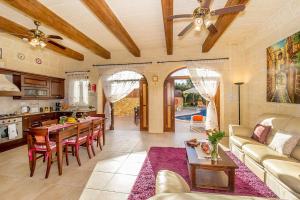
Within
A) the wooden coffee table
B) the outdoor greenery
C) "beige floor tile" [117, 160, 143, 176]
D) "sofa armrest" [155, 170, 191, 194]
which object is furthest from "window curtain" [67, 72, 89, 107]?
the outdoor greenery

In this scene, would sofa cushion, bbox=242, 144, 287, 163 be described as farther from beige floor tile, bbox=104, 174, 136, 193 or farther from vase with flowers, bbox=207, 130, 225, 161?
beige floor tile, bbox=104, 174, 136, 193

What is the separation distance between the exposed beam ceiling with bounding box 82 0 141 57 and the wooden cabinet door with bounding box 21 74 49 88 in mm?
3313

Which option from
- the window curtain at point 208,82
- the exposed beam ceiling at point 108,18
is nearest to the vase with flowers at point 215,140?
the exposed beam ceiling at point 108,18

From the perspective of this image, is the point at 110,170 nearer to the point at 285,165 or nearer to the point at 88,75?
the point at 285,165

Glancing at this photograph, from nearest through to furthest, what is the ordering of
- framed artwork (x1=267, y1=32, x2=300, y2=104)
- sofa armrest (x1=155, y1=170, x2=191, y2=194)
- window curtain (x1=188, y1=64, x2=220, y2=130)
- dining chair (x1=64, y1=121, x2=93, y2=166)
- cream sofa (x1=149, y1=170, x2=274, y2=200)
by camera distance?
cream sofa (x1=149, y1=170, x2=274, y2=200) → sofa armrest (x1=155, y1=170, x2=191, y2=194) → framed artwork (x1=267, y1=32, x2=300, y2=104) → dining chair (x1=64, y1=121, x2=93, y2=166) → window curtain (x1=188, y1=64, x2=220, y2=130)

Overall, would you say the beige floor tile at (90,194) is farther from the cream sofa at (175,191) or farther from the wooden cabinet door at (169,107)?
the wooden cabinet door at (169,107)

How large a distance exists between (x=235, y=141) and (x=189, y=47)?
361cm

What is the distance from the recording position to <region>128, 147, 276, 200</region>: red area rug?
7.62 feet

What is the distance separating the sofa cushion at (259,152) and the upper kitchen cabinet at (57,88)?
6.44 metres

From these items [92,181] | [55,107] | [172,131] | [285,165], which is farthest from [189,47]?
[55,107]

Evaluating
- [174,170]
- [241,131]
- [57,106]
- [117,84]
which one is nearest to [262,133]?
[241,131]

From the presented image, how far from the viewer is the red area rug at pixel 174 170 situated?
91.4 inches

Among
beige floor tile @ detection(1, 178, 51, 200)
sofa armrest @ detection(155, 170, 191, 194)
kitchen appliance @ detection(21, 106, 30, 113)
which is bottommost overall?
beige floor tile @ detection(1, 178, 51, 200)

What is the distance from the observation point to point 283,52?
330 centimetres
